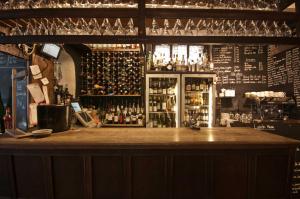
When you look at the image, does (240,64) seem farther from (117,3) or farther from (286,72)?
(117,3)

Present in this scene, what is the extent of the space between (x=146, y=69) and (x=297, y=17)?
9.31ft

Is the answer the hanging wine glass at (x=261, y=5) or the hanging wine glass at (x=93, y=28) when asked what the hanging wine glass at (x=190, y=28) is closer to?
the hanging wine glass at (x=261, y=5)

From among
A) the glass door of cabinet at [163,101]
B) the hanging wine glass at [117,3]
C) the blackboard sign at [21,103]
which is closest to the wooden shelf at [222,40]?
the hanging wine glass at [117,3]

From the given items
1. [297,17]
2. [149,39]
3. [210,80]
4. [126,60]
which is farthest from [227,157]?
[126,60]

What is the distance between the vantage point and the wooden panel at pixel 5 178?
236 centimetres

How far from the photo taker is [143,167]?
2.28 metres

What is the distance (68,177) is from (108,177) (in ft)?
1.37

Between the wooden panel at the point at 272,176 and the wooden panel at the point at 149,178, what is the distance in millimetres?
1027

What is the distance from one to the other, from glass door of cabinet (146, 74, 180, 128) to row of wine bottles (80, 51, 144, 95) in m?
0.32

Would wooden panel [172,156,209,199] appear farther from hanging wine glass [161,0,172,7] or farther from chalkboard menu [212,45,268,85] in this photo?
chalkboard menu [212,45,268,85]

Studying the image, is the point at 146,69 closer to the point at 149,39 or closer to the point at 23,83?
the point at 149,39

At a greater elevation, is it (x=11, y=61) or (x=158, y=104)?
(x=11, y=61)

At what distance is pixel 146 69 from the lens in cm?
478

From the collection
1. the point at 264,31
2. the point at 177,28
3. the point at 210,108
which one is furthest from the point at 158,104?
the point at 264,31
